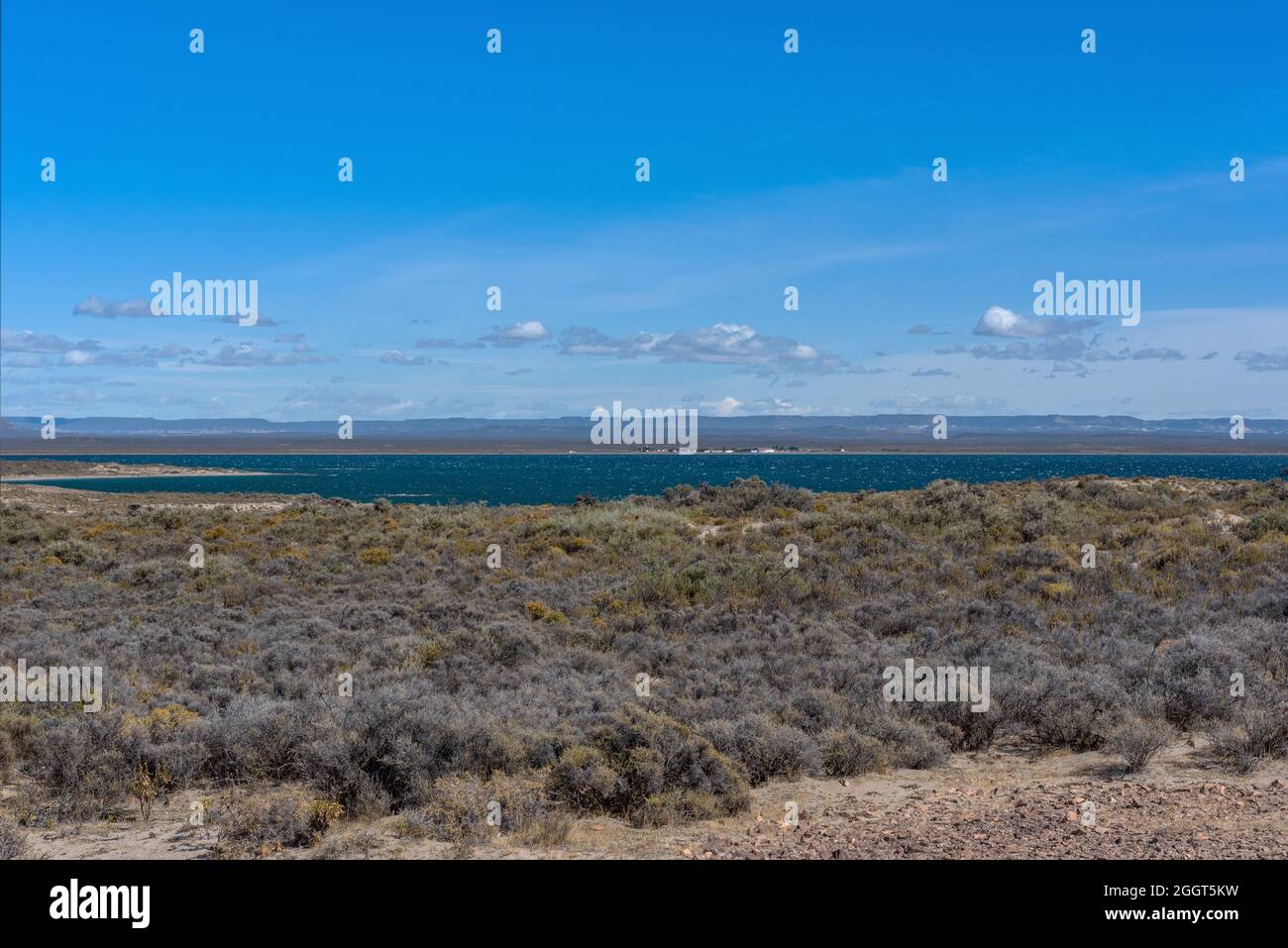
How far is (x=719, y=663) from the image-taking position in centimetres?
1234

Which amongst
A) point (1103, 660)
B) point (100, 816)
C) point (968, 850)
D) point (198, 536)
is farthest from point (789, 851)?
point (198, 536)

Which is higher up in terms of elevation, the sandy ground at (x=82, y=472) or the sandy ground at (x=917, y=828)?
the sandy ground at (x=82, y=472)

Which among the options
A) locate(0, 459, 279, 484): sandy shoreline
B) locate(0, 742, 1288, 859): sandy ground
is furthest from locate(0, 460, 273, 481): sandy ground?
locate(0, 742, 1288, 859): sandy ground

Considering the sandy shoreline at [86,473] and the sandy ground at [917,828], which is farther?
the sandy shoreline at [86,473]

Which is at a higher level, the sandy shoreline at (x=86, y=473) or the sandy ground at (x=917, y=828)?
the sandy shoreline at (x=86, y=473)

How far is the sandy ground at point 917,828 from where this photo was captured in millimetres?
6363

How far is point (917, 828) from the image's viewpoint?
6910mm

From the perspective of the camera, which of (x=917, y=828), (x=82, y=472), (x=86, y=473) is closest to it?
(x=917, y=828)

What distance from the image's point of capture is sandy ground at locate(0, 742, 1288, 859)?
20.9 ft

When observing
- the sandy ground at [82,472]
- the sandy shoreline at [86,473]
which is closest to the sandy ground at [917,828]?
the sandy shoreline at [86,473]

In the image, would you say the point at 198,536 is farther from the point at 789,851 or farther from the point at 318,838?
the point at 789,851

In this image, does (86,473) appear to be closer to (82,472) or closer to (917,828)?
(82,472)

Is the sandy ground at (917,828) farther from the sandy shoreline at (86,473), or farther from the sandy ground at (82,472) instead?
the sandy ground at (82,472)

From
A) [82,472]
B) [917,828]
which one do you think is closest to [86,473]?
[82,472]
